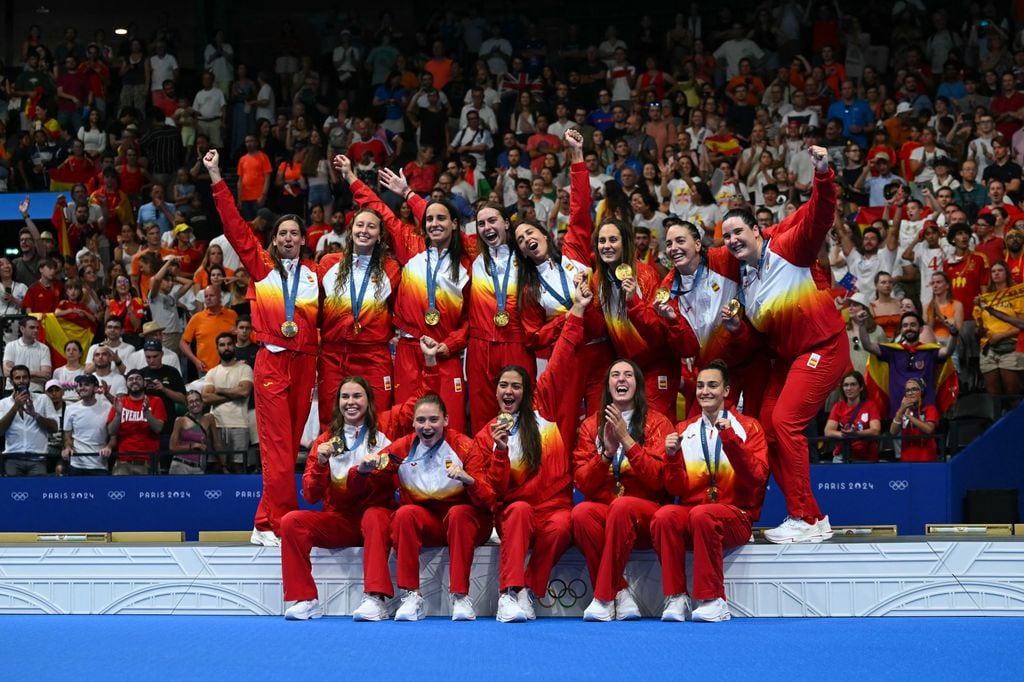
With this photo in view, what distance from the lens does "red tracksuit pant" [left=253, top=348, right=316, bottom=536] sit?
808 cm

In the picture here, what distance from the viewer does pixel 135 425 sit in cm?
1133

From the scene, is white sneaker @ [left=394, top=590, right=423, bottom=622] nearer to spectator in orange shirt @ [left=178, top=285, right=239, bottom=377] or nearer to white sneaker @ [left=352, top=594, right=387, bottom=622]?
white sneaker @ [left=352, top=594, right=387, bottom=622]

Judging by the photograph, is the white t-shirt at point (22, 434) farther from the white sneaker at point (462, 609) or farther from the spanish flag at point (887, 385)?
the spanish flag at point (887, 385)

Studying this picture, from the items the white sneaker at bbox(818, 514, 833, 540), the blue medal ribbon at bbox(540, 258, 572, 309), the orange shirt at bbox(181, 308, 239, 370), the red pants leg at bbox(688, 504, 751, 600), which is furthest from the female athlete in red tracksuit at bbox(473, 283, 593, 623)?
the orange shirt at bbox(181, 308, 239, 370)

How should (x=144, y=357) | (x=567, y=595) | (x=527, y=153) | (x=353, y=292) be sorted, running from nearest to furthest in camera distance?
(x=567, y=595), (x=353, y=292), (x=144, y=357), (x=527, y=153)

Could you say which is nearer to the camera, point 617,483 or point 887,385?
point 617,483

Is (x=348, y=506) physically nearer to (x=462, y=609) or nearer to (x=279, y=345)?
(x=462, y=609)

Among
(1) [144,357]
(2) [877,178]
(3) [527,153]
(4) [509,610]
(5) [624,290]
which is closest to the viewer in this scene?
(4) [509,610]

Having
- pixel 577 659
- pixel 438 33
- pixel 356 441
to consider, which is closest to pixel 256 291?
pixel 356 441

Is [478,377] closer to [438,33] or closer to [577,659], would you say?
[577,659]

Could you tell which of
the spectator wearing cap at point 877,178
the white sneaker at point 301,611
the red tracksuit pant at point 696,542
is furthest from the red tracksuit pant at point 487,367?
the spectator wearing cap at point 877,178

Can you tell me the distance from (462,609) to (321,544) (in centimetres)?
90

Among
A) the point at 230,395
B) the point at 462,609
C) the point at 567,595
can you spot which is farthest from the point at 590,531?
the point at 230,395

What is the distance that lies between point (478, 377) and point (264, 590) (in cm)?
176
